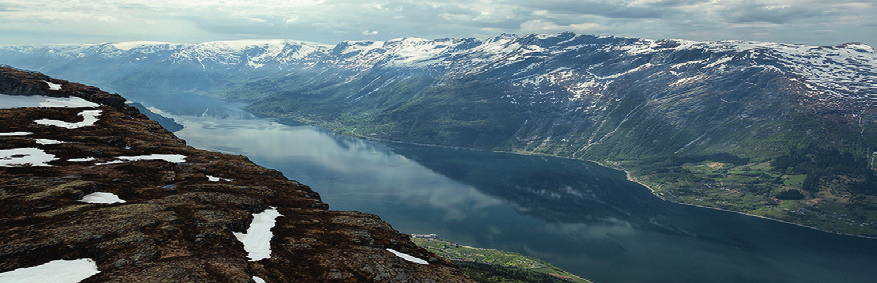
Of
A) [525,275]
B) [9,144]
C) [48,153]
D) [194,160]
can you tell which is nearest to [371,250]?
[194,160]

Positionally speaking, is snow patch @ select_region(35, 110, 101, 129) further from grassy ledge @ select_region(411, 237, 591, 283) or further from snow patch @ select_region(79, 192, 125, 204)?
grassy ledge @ select_region(411, 237, 591, 283)

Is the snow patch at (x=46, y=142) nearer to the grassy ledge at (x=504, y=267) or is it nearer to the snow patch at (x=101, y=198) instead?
the snow patch at (x=101, y=198)

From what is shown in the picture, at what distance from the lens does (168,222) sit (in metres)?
39.3

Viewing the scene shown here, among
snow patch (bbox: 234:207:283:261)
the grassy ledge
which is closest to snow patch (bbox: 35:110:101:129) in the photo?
snow patch (bbox: 234:207:283:261)

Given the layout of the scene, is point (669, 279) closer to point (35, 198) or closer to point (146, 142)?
point (146, 142)

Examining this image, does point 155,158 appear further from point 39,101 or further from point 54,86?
point 54,86

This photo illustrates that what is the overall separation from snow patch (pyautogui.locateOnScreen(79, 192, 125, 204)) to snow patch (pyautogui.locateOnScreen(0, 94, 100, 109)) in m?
69.8

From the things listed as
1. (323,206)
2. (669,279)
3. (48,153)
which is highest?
(48,153)

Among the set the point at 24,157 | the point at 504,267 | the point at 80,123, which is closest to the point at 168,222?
the point at 24,157

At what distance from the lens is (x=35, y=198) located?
4184 centimetres

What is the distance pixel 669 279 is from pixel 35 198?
20620cm

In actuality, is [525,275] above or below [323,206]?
below

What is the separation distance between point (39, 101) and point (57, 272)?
3865 inches

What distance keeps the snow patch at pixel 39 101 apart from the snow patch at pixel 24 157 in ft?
148
